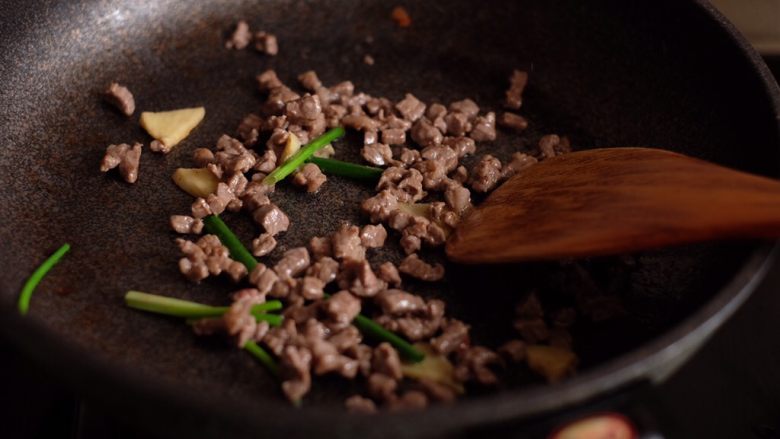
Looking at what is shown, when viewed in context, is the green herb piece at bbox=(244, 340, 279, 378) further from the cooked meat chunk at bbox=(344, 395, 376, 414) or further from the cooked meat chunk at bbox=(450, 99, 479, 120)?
the cooked meat chunk at bbox=(450, 99, 479, 120)

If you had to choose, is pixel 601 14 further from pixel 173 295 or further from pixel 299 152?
pixel 173 295

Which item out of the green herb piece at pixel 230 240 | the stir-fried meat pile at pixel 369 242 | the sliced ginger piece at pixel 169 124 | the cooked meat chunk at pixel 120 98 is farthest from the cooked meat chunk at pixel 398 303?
the cooked meat chunk at pixel 120 98

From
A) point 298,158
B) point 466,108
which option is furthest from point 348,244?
point 466,108

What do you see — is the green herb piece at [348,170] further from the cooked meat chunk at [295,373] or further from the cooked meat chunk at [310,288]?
the cooked meat chunk at [295,373]

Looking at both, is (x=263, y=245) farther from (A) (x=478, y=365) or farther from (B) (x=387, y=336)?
(A) (x=478, y=365)

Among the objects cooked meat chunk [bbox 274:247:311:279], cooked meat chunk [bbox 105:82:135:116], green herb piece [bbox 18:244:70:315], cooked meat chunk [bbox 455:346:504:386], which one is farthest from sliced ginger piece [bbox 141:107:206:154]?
cooked meat chunk [bbox 455:346:504:386]

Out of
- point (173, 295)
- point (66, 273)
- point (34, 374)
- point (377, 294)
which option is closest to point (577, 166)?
point (377, 294)
